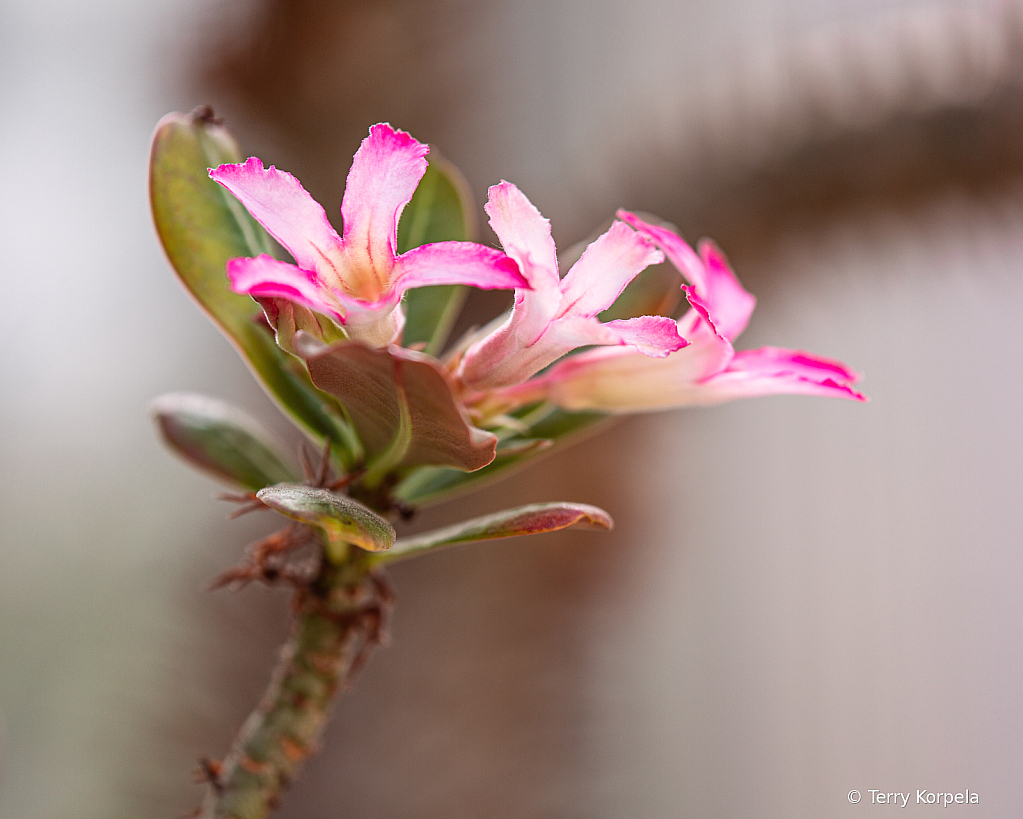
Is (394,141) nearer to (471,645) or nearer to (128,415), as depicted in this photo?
(471,645)

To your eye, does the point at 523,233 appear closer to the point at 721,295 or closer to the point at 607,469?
the point at 721,295

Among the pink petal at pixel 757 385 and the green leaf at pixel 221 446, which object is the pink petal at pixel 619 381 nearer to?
the pink petal at pixel 757 385

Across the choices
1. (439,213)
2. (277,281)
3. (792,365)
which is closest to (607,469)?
(439,213)

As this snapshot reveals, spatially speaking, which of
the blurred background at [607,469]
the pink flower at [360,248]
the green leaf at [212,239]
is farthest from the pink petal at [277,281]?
the blurred background at [607,469]

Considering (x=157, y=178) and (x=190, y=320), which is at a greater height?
(x=190, y=320)

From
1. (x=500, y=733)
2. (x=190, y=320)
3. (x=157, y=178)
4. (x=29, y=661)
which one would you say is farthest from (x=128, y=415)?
(x=157, y=178)
